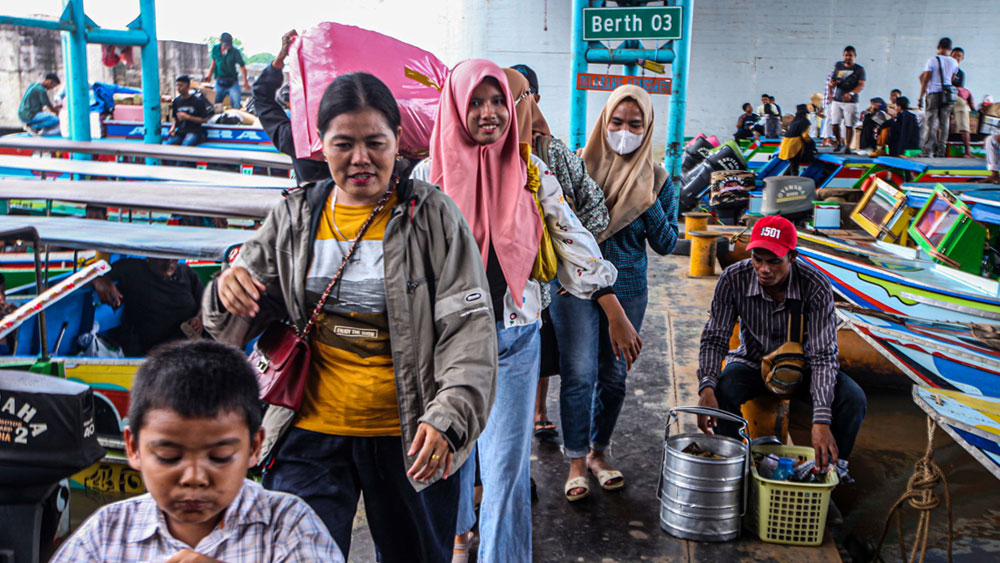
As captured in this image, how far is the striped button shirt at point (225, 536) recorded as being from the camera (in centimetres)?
149

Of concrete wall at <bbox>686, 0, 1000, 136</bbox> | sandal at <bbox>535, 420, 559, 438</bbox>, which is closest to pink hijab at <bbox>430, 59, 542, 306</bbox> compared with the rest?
sandal at <bbox>535, 420, 559, 438</bbox>

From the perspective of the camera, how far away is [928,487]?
301cm

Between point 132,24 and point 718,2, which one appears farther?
point 718,2

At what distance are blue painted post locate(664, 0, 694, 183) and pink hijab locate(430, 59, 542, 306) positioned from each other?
630 centimetres

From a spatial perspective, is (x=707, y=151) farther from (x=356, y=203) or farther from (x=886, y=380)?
A: (x=356, y=203)

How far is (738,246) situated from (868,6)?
13.2 meters

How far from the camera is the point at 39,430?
111 inches

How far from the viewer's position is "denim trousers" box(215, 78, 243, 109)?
14.2 metres

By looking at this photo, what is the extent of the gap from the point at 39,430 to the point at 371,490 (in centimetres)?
158

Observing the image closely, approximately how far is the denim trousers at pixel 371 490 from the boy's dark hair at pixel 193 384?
342mm

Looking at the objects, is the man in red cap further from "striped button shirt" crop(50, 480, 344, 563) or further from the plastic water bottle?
"striped button shirt" crop(50, 480, 344, 563)

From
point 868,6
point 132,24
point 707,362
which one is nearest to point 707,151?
point 868,6

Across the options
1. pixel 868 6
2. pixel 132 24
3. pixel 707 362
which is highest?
pixel 868 6

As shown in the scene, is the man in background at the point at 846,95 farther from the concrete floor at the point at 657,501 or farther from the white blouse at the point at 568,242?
the white blouse at the point at 568,242
